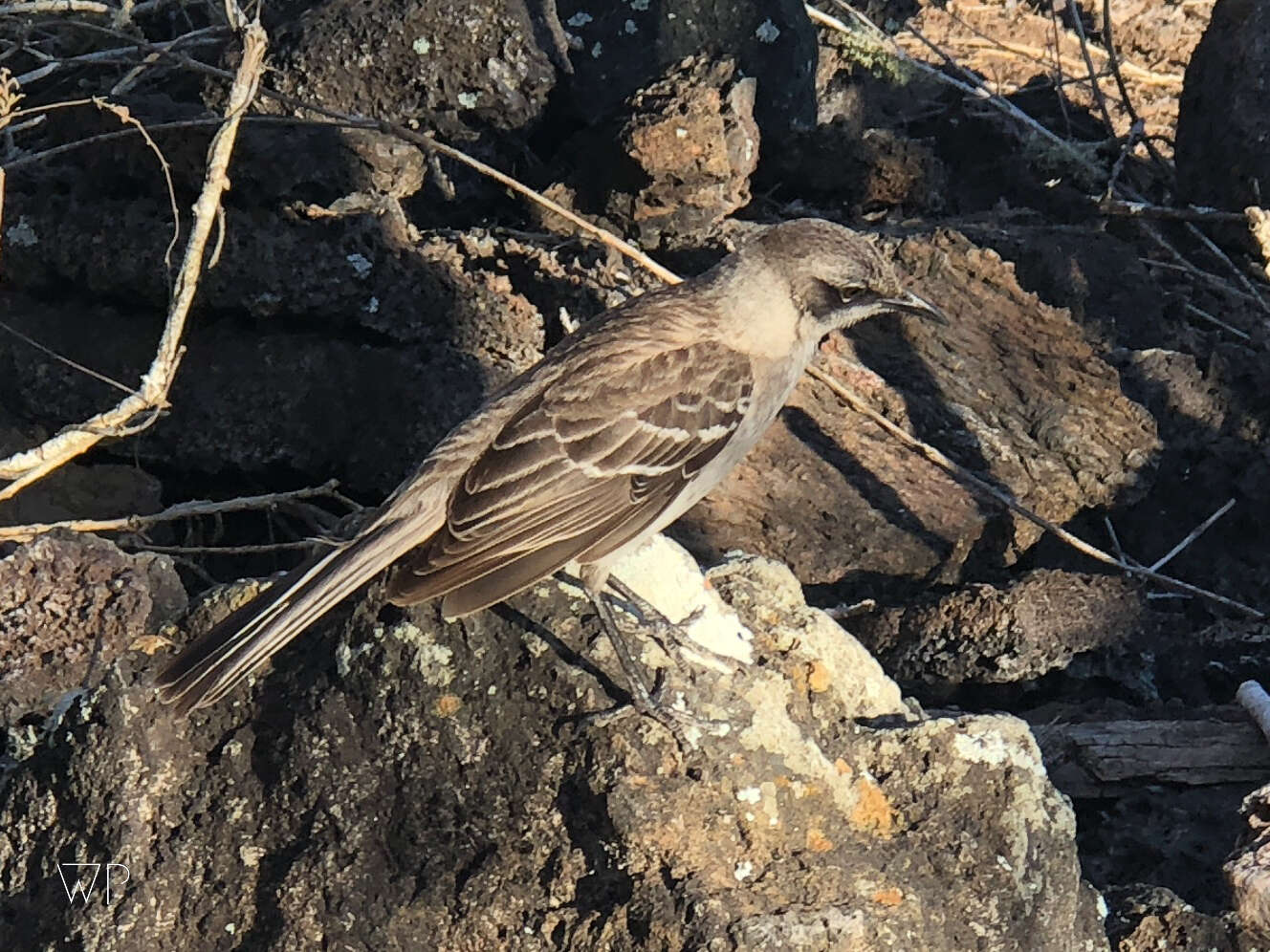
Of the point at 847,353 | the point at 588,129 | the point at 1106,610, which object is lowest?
the point at 1106,610

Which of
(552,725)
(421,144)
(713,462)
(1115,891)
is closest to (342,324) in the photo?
(421,144)

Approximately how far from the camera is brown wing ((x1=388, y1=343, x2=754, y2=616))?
183 inches

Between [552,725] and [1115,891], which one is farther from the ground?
[552,725]

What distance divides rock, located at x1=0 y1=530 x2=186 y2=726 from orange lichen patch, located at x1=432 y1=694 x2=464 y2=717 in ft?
3.24

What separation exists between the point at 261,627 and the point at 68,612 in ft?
3.17

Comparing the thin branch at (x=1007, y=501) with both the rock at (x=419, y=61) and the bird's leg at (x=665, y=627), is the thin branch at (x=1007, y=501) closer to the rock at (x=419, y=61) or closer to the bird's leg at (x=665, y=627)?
the rock at (x=419, y=61)

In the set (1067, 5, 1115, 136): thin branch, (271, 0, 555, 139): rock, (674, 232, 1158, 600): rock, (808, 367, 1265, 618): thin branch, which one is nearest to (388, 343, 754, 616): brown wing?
(674, 232, 1158, 600): rock

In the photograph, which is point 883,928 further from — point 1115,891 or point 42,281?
point 42,281

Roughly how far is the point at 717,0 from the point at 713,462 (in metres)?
3.55

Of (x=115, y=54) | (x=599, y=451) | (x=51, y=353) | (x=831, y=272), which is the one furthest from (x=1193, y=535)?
(x=115, y=54)

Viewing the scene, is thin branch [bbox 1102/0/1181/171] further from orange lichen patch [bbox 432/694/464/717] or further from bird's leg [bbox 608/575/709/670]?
orange lichen patch [bbox 432/694/464/717]

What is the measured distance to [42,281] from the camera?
6449 millimetres

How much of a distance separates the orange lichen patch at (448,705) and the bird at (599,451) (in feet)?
0.67

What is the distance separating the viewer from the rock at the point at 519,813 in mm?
3799
